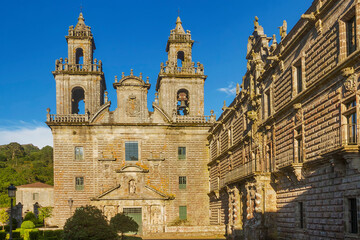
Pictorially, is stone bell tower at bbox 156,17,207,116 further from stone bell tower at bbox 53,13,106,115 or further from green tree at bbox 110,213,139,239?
green tree at bbox 110,213,139,239

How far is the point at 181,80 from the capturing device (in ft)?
141

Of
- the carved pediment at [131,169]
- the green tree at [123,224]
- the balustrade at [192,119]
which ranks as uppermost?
the balustrade at [192,119]

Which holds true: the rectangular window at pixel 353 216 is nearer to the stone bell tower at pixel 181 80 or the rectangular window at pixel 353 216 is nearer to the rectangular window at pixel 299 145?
the rectangular window at pixel 299 145

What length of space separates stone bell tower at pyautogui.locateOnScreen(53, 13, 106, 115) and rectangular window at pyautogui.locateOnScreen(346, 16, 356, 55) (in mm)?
30369

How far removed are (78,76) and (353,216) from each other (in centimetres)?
3284

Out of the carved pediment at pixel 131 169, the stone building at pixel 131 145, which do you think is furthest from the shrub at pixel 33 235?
the carved pediment at pixel 131 169

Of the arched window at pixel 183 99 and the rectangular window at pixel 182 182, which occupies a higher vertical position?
the arched window at pixel 183 99

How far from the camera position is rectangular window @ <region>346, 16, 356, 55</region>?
575 inches

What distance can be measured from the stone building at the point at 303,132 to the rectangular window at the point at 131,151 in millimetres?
12890

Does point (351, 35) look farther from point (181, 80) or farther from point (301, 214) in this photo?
point (181, 80)

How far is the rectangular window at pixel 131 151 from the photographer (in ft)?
133

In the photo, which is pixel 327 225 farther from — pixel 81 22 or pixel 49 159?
→ pixel 49 159

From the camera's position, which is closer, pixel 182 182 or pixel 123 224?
pixel 123 224

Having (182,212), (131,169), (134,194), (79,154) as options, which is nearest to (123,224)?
(134,194)
